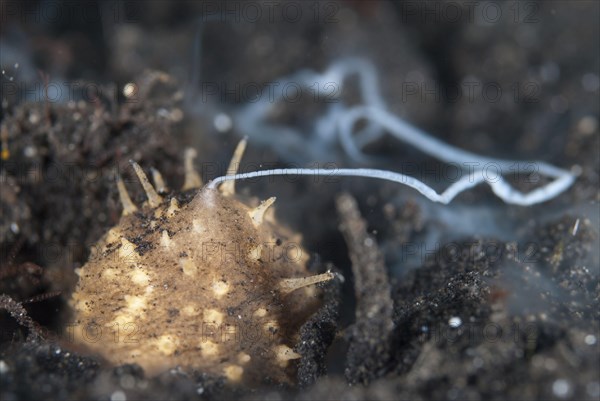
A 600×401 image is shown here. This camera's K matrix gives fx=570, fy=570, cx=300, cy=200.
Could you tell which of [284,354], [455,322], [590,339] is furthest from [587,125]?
[284,354]

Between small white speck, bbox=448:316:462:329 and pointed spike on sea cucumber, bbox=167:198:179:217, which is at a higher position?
pointed spike on sea cucumber, bbox=167:198:179:217

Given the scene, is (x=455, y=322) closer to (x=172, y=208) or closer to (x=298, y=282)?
(x=298, y=282)

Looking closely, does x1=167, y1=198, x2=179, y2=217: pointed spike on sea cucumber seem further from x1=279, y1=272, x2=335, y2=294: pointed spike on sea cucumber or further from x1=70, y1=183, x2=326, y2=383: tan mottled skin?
x1=279, y1=272, x2=335, y2=294: pointed spike on sea cucumber

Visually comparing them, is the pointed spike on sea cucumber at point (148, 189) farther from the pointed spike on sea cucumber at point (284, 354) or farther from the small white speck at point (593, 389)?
the small white speck at point (593, 389)

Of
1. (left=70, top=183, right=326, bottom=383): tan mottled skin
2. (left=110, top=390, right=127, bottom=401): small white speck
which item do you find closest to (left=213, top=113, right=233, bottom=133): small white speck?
(left=70, top=183, right=326, bottom=383): tan mottled skin

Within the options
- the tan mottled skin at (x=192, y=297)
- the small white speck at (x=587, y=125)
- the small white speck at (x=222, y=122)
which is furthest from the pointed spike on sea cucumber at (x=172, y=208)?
the small white speck at (x=587, y=125)

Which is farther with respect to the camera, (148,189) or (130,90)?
(130,90)
